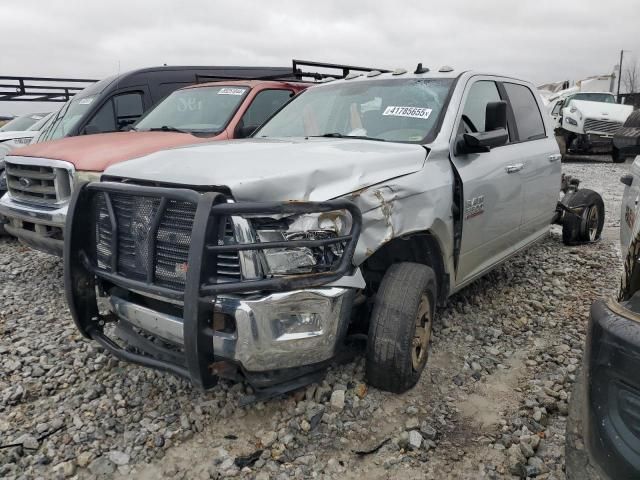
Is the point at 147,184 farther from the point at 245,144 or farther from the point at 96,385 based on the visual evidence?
the point at 96,385

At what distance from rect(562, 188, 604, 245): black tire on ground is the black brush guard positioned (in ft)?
13.8

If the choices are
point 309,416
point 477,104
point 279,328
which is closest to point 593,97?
point 477,104

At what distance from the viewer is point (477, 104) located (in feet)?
12.6

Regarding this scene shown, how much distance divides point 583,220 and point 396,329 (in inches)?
157

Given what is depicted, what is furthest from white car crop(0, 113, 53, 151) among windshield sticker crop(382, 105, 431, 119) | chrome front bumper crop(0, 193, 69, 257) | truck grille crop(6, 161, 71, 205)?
windshield sticker crop(382, 105, 431, 119)

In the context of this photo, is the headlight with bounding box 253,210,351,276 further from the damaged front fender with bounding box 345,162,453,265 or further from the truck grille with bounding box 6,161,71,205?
the truck grille with bounding box 6,161,71,205

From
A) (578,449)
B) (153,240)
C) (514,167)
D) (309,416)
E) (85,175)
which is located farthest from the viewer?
(85,175)

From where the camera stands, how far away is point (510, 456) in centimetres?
243

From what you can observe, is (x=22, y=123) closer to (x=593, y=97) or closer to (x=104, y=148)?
(x=104, y=148)

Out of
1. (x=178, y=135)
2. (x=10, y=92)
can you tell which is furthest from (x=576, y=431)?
(x=10, y=92)

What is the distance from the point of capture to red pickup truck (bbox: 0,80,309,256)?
456cm

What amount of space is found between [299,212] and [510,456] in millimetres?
1469

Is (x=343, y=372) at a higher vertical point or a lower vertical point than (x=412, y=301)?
lower

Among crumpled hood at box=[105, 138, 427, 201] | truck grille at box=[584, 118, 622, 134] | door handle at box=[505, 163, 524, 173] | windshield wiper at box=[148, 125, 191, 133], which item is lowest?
truck grille at box=[584, 118, 622, 134]
